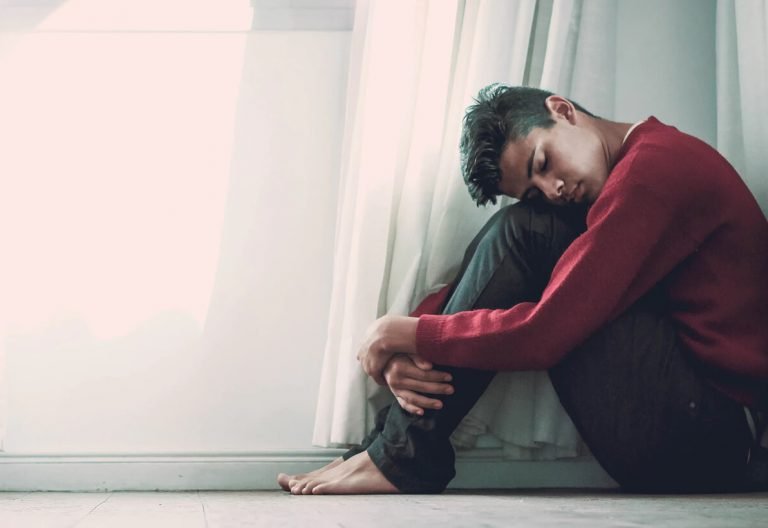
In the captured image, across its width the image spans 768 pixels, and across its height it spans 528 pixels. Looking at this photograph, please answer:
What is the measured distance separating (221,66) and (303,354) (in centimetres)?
60

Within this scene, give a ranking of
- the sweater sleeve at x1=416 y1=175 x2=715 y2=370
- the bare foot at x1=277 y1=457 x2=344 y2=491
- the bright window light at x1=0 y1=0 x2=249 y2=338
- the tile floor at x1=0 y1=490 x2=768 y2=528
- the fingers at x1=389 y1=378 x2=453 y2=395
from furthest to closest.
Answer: the bright window light at x1=0 y1=0 x2=249 y2=338 → the bare foot at x1=277 y1=457 x2=344 y2=491 → the fingers at x1=389 y1=378 x2=453 y2=395 → the sweater sleeve at x1=416 y1=175 x2=715 y2=370 → the tile floor at x1=0 y1=490 x2=768 y2=528

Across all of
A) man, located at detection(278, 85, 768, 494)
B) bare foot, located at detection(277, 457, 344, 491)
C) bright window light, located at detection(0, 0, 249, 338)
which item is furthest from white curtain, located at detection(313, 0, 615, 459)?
bright window light, located at detection(0, 0, 249, 338)

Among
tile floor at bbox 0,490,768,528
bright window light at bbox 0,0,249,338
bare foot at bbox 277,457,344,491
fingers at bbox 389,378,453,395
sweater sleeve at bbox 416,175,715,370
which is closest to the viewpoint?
tile floor at bbox 0,490,768,528

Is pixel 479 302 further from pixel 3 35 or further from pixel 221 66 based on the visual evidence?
pixel 3 35

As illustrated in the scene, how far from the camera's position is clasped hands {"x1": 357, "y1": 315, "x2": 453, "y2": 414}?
151cm

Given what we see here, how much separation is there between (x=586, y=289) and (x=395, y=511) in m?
0.45

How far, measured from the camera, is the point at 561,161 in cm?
151

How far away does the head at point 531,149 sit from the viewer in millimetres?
1507

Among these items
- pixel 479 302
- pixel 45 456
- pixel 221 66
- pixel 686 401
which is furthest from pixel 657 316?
pixel 45 456

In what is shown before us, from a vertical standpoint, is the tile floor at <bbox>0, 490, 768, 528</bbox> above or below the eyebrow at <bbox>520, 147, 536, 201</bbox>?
below

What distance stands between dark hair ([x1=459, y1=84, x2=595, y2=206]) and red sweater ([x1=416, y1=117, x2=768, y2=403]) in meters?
0.16

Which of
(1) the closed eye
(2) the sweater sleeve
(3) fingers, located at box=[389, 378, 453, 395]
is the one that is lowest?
(3) fingers, located at box=[389, 378, 453, 395]

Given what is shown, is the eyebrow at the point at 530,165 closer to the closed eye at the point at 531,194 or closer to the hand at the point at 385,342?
the closed eye at the point at 531,194

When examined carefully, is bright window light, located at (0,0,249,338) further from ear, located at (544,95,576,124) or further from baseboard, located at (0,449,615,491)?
ear, located at (544,95,576,124)
